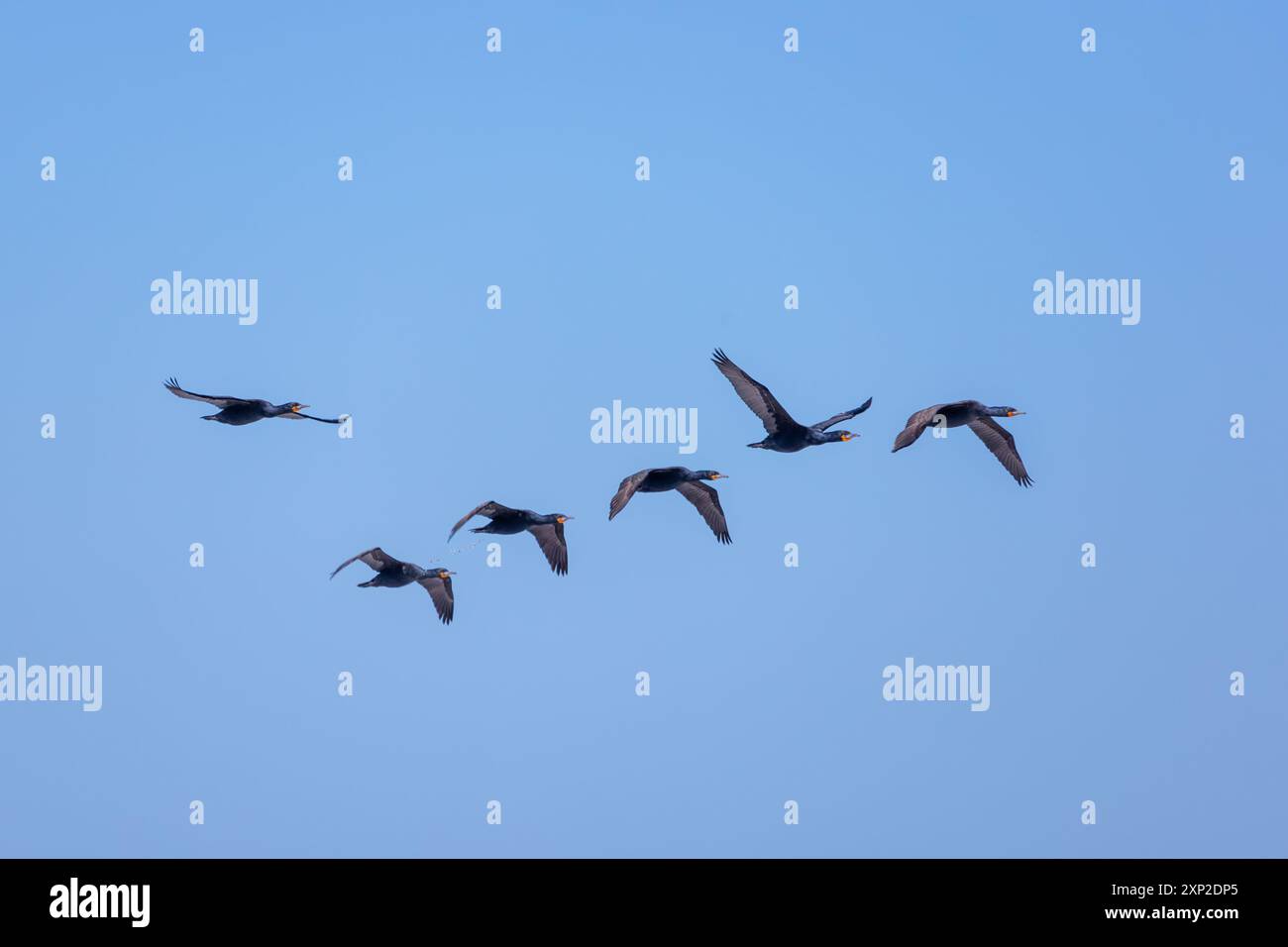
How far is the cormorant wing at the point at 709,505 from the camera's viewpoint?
42000 mm

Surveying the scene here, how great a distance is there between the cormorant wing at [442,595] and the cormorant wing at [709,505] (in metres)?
6.50

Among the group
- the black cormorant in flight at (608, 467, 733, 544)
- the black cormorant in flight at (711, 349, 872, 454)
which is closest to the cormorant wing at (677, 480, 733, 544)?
the black cormorant in flight at (608, 467, 733, 544)

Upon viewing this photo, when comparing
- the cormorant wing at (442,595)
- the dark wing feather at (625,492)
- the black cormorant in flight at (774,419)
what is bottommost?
the cormorant wing at (442,595)

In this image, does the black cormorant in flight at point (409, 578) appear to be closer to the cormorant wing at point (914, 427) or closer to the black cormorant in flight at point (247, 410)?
the black cormorant in flight at point (247, 410)

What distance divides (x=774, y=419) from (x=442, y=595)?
403 inches

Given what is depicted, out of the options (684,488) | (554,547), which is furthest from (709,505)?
(554,547)

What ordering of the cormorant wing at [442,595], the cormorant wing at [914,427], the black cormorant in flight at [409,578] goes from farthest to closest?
the cormorant wing at [442,595]
the black cormorant in flight at [409,578]
the cormorant wing at [914,427]

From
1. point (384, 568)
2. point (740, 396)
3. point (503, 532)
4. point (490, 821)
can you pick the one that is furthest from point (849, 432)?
point (490, 821)

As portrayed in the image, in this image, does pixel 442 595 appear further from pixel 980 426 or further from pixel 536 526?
pixel 980 426

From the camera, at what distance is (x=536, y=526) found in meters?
40.5

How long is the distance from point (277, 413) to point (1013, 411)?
55.4ft

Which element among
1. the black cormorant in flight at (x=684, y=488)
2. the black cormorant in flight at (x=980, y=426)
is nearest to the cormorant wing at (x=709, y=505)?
the black cormorant in flight at (x=684, y=488)

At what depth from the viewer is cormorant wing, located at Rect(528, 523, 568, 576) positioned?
41438 mm
